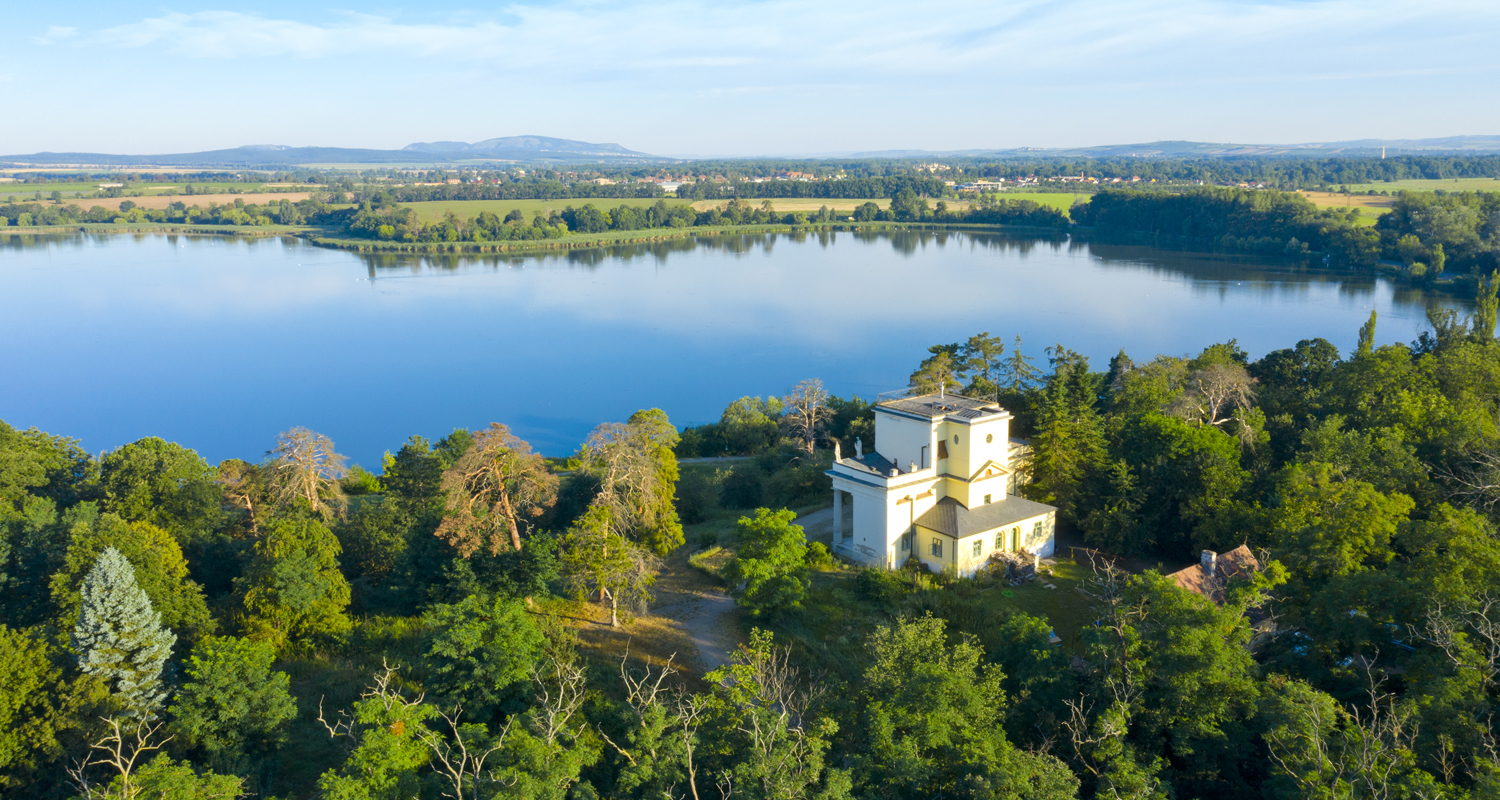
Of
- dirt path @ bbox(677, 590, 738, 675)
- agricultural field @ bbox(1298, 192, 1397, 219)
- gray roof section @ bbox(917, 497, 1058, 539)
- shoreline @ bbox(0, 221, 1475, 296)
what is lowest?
dirt path @ bbox(677, 590, 738, 675)

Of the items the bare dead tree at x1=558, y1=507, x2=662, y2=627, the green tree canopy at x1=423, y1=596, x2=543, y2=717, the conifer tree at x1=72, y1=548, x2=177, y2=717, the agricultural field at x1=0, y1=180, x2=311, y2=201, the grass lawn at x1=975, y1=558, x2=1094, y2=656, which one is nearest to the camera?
the green tree canopy at x1=423, y1=596, x2=543, y2=717

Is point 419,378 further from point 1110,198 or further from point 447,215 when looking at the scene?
point 1110,198

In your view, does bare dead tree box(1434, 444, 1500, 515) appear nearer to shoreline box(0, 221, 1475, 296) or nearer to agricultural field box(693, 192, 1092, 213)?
shoreline box(0, 221, 1475, 296)

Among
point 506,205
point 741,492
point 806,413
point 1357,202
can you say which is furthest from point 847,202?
point 741,492

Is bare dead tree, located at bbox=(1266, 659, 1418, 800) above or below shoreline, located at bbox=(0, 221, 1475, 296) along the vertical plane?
below

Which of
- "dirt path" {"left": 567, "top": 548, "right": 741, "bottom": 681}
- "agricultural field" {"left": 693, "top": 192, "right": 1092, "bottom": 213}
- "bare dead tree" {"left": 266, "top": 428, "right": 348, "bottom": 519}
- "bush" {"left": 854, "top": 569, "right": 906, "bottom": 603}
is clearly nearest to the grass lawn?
"bush" {"left": 854, "top": 569, "right": 906, "bottom": 603}

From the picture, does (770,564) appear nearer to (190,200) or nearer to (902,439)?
(902,439)
